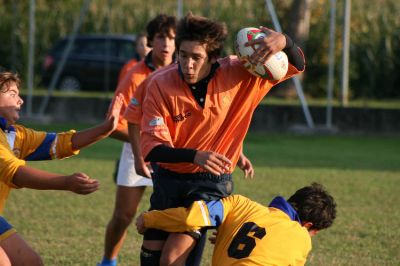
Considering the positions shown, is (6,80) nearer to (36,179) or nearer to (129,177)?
(36,179)

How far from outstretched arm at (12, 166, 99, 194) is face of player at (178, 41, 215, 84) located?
918 millimetres

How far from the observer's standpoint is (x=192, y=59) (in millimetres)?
5363

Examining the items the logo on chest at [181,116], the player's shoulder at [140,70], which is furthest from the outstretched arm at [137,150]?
the logo on chest at [181,116]

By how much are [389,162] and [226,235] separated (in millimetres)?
9430

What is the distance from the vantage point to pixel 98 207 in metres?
9.70

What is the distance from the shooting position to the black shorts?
5402mm

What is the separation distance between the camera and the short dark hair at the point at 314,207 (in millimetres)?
5547

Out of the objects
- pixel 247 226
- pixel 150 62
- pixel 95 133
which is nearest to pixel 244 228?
pixel 247 226

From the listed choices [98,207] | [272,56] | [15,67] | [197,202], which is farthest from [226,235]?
[15,67]

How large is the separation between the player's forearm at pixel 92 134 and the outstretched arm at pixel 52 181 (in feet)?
1.97

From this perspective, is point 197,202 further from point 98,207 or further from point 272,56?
point 98,207

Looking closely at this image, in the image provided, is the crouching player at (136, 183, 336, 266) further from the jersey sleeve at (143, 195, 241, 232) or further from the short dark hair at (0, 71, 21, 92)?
the short dark hair at (0, 71, 21, 92)

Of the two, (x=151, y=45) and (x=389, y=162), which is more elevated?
(x=151, y=45)

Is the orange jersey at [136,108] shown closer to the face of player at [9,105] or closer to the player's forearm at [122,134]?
the player's forearm at [122,134]
